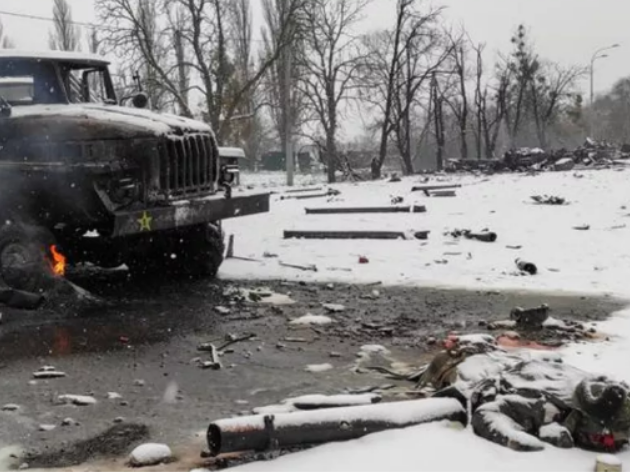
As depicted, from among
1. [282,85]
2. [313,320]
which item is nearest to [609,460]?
[313,320]

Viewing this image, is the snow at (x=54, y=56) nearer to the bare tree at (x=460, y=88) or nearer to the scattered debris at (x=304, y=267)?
the scattered debris at (x=304, y=267)

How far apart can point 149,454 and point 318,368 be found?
1884mm

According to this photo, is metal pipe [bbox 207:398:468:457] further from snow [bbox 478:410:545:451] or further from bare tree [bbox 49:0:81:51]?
bare tree [bbox 49:0:81:51]

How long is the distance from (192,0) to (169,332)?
2201 cm

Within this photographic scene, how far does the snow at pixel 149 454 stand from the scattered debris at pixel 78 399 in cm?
98

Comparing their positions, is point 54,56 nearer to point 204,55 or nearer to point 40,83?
point 40,83

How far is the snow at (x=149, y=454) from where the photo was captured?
3805 millimetres

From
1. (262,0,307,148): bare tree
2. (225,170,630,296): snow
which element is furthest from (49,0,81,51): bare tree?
(225,170,630,296): snow

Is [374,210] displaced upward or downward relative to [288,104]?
downward

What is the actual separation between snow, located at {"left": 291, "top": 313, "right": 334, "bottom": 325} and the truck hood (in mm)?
2296

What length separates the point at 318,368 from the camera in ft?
A: 18.0

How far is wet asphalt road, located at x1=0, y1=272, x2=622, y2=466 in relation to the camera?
4.55 metres

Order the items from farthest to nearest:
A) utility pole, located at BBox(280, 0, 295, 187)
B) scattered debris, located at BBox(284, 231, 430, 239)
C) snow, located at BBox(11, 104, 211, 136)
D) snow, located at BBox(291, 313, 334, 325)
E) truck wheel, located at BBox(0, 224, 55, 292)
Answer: utility pole, located at BBox(280, 0, 295, 187)
scattered debris, located at BBox(284, 231, 430, 239)
truck wheel, located at BBox(0, 224, 55, 292)
snow, located at BBox(11, 104, 211, 136)
snow, located at BBox(291, 313, 334, 325)

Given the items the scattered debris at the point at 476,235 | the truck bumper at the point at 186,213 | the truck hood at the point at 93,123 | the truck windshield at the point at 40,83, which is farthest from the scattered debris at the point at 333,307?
the scattered debris at the point at 476,235
